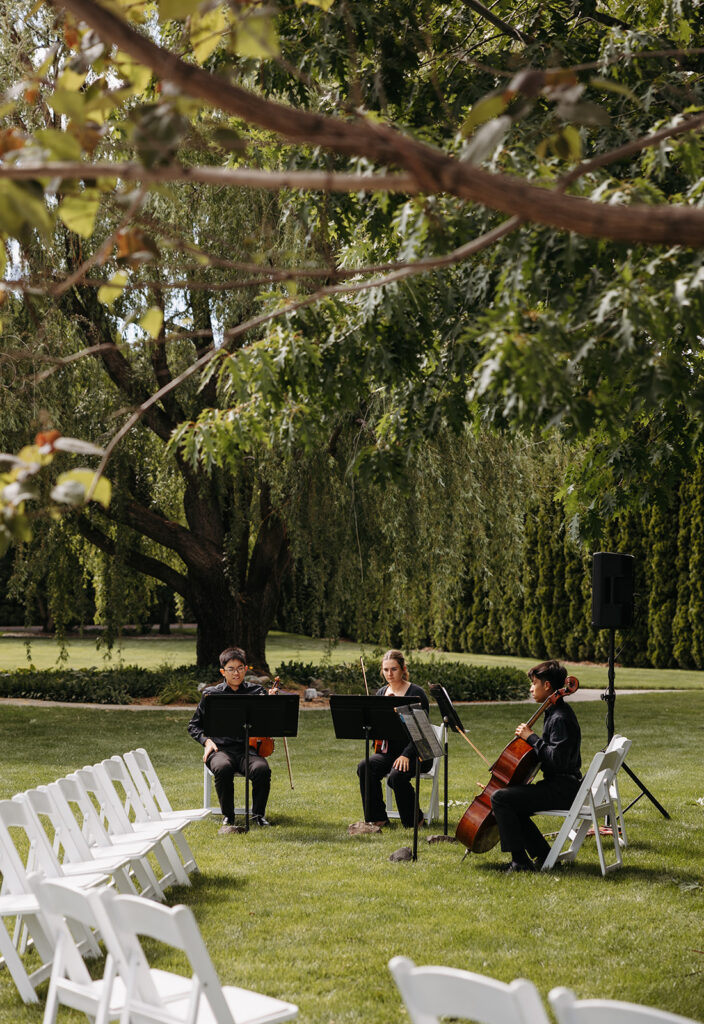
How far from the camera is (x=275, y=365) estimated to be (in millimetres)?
4773

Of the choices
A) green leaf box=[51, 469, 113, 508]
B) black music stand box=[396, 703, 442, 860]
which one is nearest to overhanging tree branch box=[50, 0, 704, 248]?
green leaf box=[51, 469, 113, 508]

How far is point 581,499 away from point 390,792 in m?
3.32

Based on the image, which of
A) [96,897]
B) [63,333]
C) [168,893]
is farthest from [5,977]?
[63,333]

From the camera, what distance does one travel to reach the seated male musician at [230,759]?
328 inches

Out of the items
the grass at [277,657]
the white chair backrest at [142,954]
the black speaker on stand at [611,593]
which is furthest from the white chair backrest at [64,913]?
the grass at [277,657]

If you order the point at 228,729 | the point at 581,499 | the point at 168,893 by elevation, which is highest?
the point at 581,499

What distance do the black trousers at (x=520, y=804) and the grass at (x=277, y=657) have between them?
8213mm

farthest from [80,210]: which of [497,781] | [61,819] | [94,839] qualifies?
[497,781]

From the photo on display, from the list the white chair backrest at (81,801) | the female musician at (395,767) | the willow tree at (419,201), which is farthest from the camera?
the female musician at (395,767)

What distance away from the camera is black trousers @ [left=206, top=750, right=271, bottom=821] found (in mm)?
8328

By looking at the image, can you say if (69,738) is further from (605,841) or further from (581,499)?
(581,499)

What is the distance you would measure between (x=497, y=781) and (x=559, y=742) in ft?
1.67

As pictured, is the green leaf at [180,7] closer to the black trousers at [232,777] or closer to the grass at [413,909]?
the grass at [413,909]

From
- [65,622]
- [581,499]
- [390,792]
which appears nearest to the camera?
[581,499]
